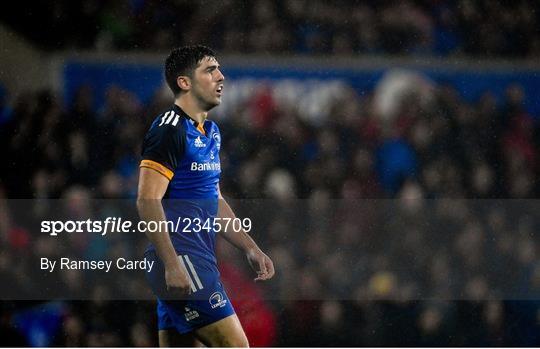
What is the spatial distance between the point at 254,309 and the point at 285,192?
840 mm

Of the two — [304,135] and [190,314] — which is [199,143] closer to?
[190,314]

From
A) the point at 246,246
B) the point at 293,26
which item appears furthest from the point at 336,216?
the point at 246,246

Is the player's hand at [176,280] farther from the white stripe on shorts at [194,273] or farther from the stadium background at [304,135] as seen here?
the stadium background at [304,135]

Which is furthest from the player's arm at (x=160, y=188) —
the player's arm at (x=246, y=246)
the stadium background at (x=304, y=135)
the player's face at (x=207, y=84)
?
the stadium background at (x=304, y=135)

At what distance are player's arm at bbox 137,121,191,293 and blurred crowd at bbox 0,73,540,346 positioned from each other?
147 cm

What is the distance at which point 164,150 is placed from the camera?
12.4 ft

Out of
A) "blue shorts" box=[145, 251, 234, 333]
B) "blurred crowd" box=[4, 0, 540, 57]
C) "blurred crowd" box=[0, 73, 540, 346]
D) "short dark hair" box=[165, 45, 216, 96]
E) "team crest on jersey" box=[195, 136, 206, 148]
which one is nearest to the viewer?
"blue shorts" box=[145, 251, 234, 333]

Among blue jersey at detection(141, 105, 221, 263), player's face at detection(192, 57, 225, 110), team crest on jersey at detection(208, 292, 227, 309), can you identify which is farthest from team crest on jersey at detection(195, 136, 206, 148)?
team crest on jersey at detection(208, 292, 227, 309)

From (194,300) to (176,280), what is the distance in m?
0.18

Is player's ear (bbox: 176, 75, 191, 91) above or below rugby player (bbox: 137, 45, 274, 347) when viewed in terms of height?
above

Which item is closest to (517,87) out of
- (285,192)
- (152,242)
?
(285,192)

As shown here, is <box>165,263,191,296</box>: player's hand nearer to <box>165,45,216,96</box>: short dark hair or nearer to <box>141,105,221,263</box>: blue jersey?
<box>141,105,221,263</box>: blue jersey

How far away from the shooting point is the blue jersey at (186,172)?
3.78m

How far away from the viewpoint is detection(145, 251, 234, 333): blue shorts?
372 centimetres
